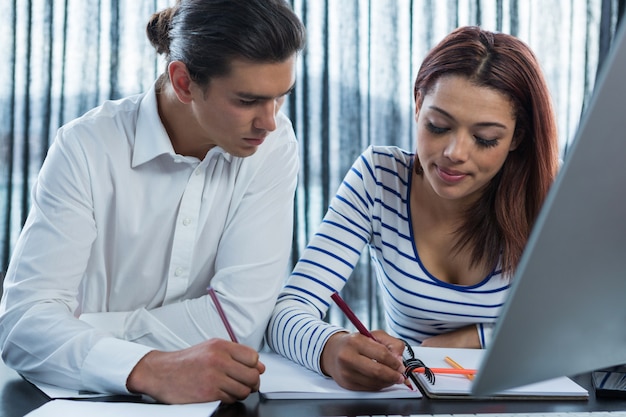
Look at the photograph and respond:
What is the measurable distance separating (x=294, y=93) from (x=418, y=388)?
2178 mm

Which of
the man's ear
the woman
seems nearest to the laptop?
the woman

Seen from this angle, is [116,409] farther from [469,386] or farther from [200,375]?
[469,386]

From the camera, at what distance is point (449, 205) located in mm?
1406

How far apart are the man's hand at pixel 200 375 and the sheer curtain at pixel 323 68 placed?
210cm

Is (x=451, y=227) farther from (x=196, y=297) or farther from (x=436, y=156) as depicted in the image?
(x=196, y=297)

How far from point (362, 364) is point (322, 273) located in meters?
0.37

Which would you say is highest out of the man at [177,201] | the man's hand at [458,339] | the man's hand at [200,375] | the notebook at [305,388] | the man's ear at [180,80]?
the man's ear at [180,80]

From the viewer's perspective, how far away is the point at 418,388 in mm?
936

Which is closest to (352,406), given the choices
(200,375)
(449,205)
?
(200,375)

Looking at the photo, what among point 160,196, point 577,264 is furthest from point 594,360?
point 160,196

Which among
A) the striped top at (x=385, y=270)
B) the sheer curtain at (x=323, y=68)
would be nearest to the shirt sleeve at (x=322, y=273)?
the striped top at (x=385, y=270)

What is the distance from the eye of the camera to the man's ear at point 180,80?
3.97 feet

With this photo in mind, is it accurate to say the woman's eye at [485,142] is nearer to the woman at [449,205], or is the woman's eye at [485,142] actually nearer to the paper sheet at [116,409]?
the woman at [449,205]

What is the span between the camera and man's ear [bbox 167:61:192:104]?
1.21 metres
